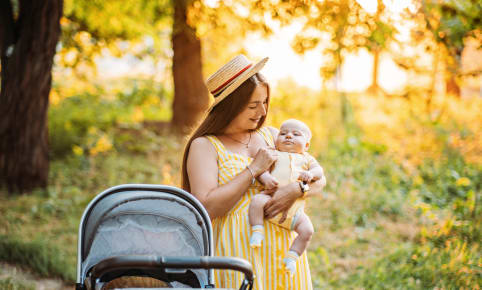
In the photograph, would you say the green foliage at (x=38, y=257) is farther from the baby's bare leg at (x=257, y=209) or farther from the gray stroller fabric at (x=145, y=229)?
the baby's bare leg at (x=257, y=209)

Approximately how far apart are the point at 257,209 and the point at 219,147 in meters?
0.41

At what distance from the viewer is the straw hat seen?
2.77m

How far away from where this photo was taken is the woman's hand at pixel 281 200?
262cm

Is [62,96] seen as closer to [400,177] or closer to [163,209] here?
[400,177]

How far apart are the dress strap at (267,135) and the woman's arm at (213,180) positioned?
1.16ft

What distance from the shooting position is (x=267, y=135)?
3.12 meters

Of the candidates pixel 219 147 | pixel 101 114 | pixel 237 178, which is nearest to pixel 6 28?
pixel 101 114

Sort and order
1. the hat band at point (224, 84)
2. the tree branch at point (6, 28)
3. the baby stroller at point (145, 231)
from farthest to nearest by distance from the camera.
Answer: the tree branch at point (6, 28) → the hat band at point (224, 84) → the baby stroller at point (145, 231)

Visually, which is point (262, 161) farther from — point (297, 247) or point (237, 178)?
point (297, 247)

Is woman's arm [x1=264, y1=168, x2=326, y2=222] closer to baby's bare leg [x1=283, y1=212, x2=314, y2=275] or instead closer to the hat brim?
baby's bare leg [x1=283, y1=212, x2=314, y2=275]

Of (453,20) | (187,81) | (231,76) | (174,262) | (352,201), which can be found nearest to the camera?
(174,262)

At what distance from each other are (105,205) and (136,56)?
10364 millimetres

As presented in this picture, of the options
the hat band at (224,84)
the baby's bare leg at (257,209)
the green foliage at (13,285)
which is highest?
the hat band at (224,84)

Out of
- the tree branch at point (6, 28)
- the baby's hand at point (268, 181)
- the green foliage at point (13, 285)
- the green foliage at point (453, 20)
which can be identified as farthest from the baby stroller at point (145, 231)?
the tree branch at point (6, 28)
